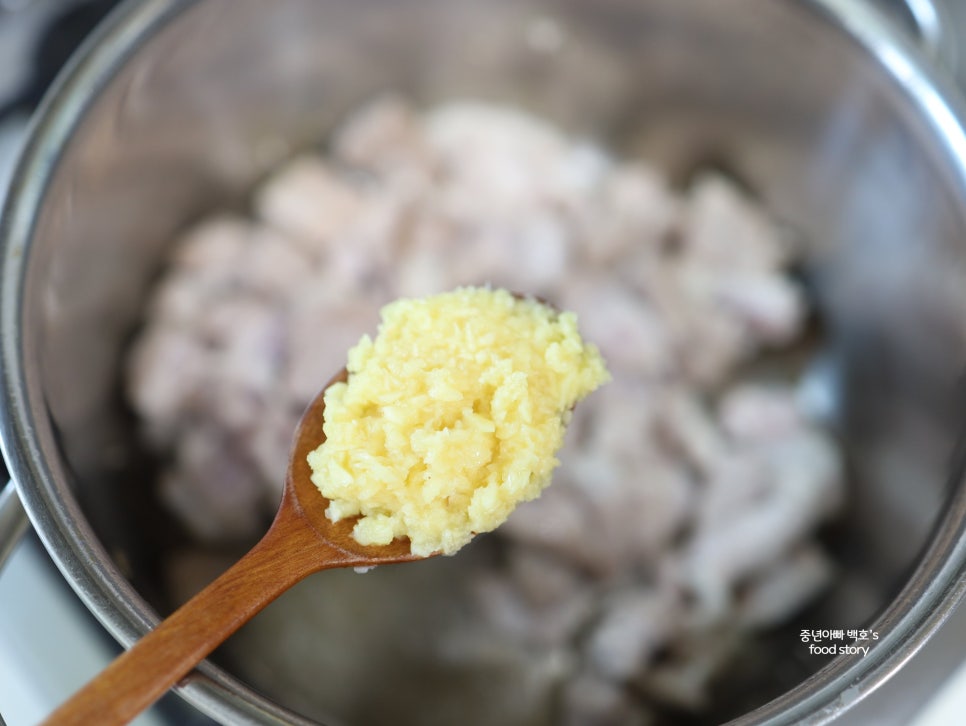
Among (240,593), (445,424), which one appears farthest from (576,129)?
(240,593)


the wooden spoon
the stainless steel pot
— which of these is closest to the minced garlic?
the wooden spoon

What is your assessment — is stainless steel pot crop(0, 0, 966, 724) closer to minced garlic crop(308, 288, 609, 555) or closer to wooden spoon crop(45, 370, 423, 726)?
wooden spoon crop(45, 370, 423, 726)

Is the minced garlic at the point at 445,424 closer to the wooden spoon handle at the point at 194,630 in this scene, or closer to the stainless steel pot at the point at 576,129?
the wooden spoon handle at the point at 194,630

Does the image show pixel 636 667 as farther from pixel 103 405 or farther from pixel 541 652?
pixel 103 405

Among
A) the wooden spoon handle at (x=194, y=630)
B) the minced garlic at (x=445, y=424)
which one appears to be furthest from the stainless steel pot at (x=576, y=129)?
the minced garlic at (x=445, y=424)

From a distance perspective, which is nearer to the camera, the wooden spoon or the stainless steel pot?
the wooden spoon

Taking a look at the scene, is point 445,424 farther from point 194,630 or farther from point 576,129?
point 576,129
